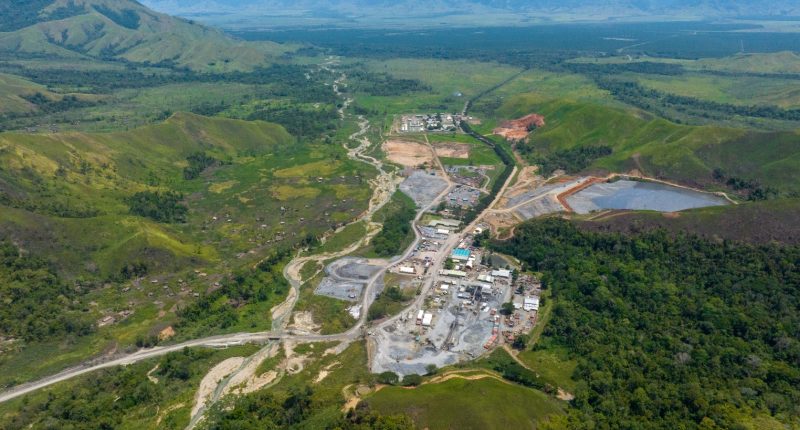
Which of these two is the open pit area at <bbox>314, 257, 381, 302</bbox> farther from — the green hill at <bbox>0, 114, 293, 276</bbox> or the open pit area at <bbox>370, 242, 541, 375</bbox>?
the green hill at <bbox>0, 114, 293, 276</bbox>

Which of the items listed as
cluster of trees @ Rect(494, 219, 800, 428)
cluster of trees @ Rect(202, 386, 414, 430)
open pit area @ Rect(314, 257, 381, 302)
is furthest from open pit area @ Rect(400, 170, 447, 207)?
cluster of trees @ Rect(202, 386, 414, 430)

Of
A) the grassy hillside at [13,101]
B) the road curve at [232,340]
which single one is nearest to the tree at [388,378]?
the road curve at [232,340]

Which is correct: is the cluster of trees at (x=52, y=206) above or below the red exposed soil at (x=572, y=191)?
above

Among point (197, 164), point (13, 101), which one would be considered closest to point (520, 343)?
point (197, 164)

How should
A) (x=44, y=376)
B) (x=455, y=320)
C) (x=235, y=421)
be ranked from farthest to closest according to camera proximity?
(x=455, y=320) < (x=44, y=376) < (x=235, y=421)

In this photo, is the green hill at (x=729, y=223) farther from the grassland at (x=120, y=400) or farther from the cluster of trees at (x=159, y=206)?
the cluster of trees at (x=159, y=206)

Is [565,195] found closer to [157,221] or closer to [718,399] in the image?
[718,399]

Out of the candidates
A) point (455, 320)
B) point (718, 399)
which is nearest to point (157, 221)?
point (455, 320)
